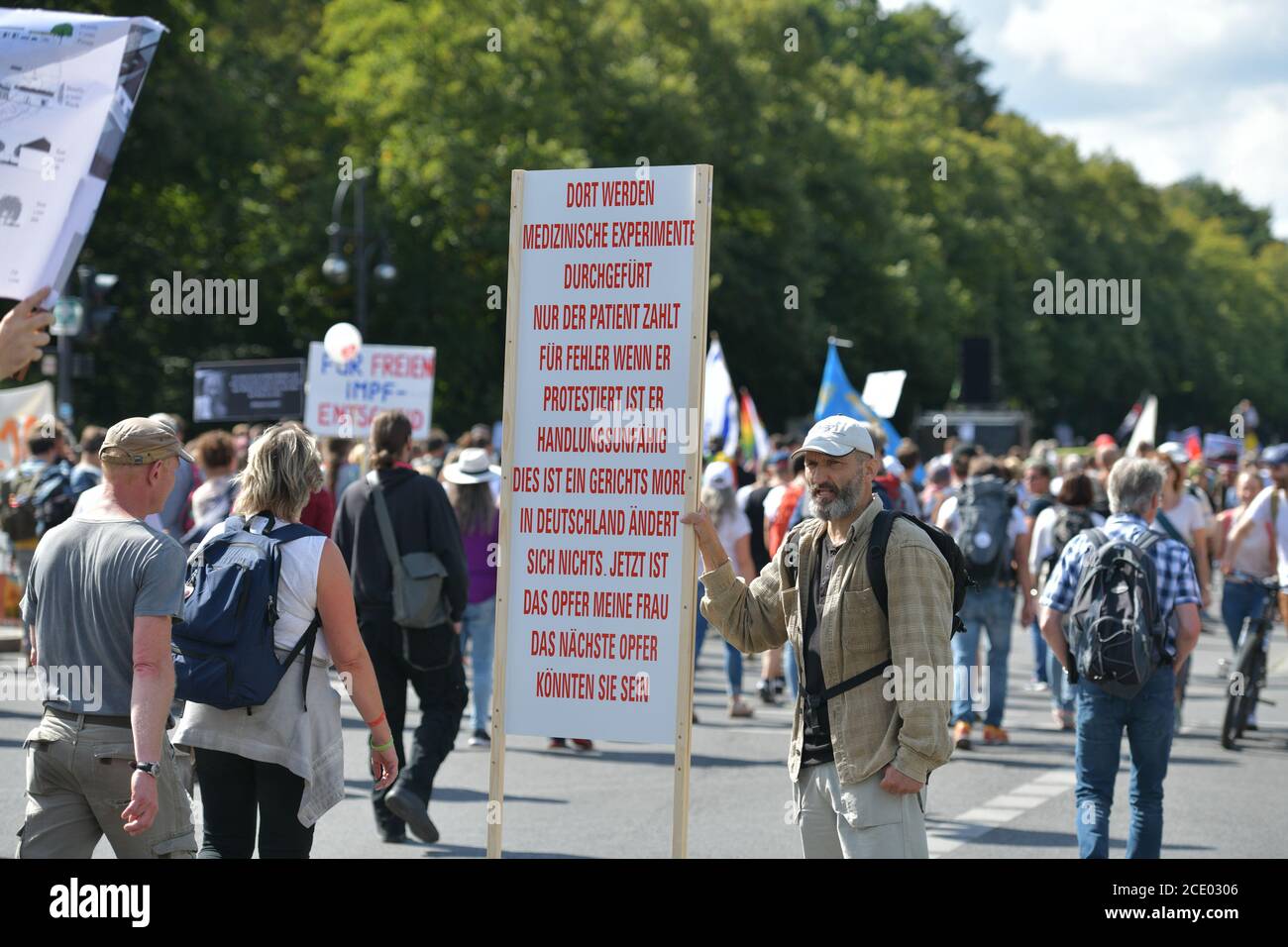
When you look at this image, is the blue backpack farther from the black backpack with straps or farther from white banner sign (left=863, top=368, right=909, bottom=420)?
white banner sign (left=863, top=368, right=909, bottom=420)

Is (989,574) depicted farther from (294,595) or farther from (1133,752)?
(294,595)

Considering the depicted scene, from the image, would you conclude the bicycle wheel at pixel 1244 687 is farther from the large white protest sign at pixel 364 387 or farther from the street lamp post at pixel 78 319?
the street lamp post at pixel 78 319

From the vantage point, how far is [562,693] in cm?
587

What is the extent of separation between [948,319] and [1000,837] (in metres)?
46.0

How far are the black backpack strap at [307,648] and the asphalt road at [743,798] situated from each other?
298 centimetres

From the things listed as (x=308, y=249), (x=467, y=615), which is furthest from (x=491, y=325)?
(x=467, y=615)

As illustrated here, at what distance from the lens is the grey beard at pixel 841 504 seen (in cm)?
517

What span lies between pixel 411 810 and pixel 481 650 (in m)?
3.36

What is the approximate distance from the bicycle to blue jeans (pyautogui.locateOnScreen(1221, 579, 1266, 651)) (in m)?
0.04

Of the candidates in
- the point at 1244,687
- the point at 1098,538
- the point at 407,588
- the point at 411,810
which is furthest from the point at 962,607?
the point at 1244,687

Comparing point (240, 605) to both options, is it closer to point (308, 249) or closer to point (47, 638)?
point (47, 638)

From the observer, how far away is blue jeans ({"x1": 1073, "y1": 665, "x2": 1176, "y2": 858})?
6977 millimetres

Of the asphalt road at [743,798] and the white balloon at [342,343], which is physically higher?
the white balloon at [342,343]

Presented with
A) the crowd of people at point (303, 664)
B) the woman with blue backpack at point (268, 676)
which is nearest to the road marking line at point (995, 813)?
the crowd of people at point (303, 664)
